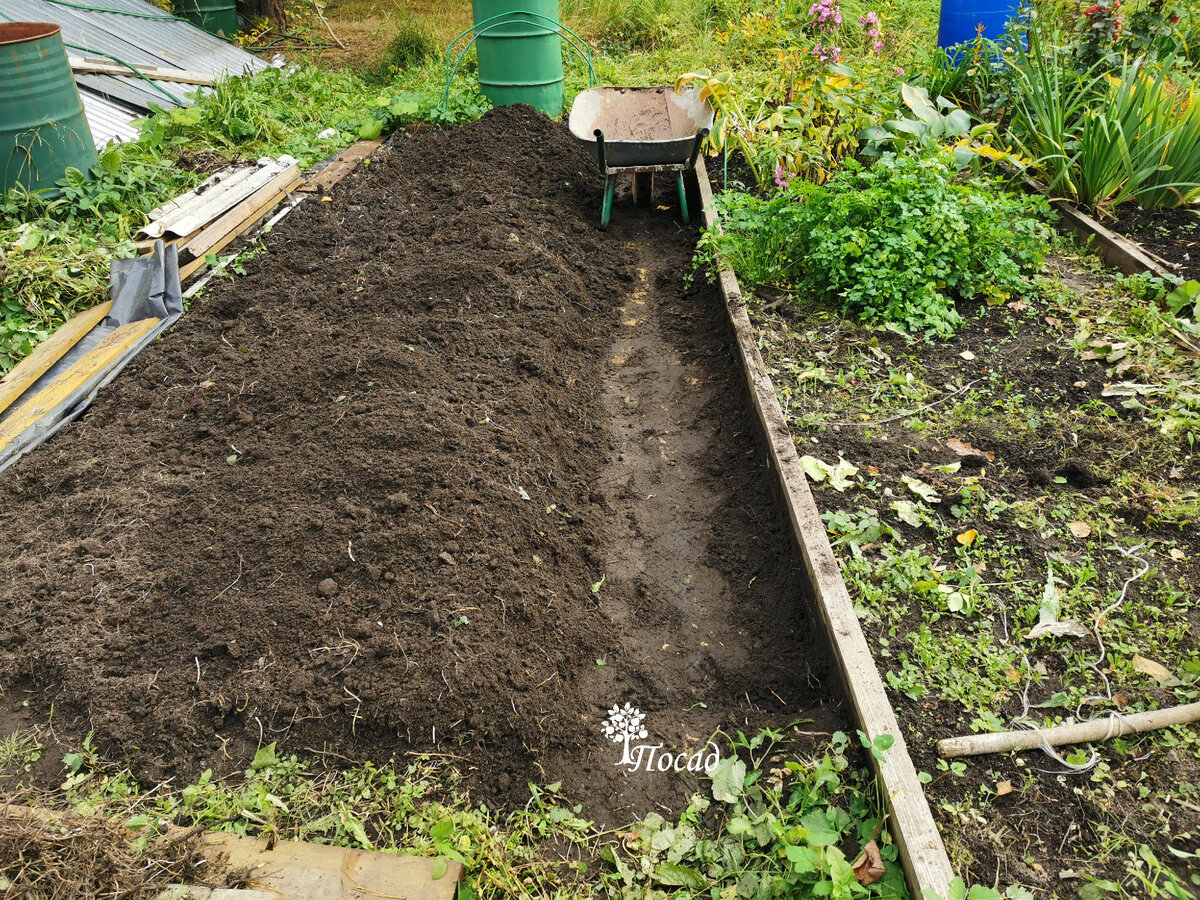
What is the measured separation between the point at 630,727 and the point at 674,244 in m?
3.89

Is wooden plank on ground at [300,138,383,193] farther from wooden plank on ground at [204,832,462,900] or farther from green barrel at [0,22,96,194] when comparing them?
wooden plank on ground at [204,832,462,900]

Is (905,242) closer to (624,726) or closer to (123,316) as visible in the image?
(624,726)

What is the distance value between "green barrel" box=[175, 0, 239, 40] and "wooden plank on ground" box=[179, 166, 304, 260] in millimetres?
5073

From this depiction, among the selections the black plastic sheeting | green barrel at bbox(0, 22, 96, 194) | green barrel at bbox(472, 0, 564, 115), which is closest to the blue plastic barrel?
green barrel at bbox(472, 0, 564, 115)

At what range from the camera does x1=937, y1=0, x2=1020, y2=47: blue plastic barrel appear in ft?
21.4

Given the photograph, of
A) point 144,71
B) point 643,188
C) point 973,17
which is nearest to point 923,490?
point 643,188

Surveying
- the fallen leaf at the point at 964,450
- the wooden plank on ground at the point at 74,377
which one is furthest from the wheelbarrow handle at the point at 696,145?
the wooden plank on ground at the point at 74,377

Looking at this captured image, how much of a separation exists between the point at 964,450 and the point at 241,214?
4.75 metres

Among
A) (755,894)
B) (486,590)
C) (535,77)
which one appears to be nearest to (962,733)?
(755,894)

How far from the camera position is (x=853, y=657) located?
2387 mm

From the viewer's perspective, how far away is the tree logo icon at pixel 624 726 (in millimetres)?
2566

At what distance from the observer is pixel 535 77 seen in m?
6.96

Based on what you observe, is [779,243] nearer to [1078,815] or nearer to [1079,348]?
[1079,348]

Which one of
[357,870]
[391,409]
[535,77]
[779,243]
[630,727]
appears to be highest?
[535,77]
